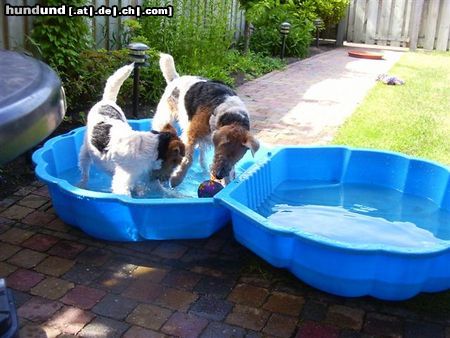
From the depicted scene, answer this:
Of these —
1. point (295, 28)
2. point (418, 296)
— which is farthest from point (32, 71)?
point (295, 28)

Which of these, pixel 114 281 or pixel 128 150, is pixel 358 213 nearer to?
pixel 128 150

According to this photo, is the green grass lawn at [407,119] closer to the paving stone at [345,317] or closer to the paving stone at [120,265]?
the paving stone at [345,317]

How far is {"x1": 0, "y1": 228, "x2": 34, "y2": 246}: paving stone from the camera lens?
3773 millimetres

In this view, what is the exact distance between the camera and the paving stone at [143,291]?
3211 millimetres

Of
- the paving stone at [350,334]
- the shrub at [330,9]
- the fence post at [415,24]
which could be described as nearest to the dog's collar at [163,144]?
the paving stone at [350,334]

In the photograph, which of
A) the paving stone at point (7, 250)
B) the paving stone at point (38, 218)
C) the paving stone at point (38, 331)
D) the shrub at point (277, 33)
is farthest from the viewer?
the shrub at point (277, 33)

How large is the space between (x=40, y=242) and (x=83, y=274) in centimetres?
55

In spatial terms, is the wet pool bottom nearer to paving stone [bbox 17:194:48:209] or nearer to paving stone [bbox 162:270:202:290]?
paving stone [bbox 17:194:48:209]

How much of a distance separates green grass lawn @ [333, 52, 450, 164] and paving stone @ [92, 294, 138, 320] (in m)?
3.77

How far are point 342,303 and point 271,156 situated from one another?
5.73ft

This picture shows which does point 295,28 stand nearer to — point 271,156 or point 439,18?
point 439,18

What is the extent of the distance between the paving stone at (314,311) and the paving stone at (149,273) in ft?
2.98

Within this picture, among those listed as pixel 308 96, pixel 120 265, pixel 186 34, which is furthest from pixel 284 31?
pixel 120 265

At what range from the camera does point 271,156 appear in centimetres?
473
